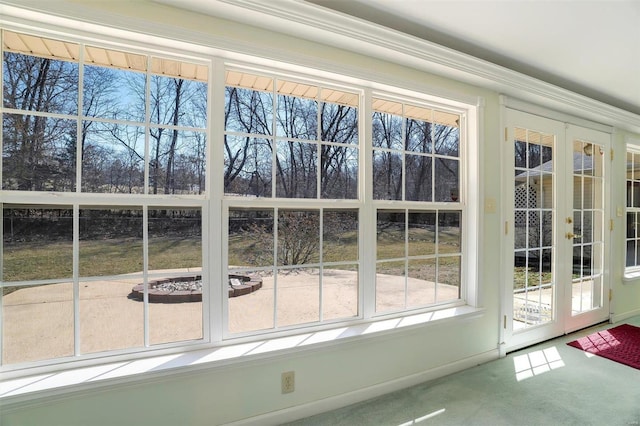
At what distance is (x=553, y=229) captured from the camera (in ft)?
10.4

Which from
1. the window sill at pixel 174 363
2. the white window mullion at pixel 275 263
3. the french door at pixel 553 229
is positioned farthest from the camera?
the french door at pixel 553 229

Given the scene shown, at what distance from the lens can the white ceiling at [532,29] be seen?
1.85 metres

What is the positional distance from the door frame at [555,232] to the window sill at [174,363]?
44.1 inches

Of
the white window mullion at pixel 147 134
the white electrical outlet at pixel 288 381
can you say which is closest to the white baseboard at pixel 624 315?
the white electrical outlet at pixel 288 381

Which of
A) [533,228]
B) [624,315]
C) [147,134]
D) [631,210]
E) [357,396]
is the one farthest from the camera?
[631,210]

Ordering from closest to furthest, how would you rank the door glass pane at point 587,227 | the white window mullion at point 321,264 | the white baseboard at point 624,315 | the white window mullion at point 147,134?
the white window mullion at point 147,134 < the white window mullion at point 321,264 < the door glass pane at point 587,227 < the white baseboard at point 624,315

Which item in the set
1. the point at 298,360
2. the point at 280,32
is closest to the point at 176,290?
the point at 298,360

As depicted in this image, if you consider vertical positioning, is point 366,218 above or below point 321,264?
above

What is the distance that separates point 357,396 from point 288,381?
0.53 m

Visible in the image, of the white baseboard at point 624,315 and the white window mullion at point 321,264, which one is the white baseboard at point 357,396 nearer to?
the white window mullion at point 321,264

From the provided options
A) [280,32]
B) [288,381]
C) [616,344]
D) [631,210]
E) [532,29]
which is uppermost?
[532,29]

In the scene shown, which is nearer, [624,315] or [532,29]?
[532,29]

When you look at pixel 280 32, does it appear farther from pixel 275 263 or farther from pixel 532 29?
pixel 532 29

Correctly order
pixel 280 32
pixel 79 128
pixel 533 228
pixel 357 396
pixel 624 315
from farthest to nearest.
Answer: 1. pixel 624 315
2. pixel 533 228
3. pixel 357 396
4. pixel 280 32
5. pixel 79 128
